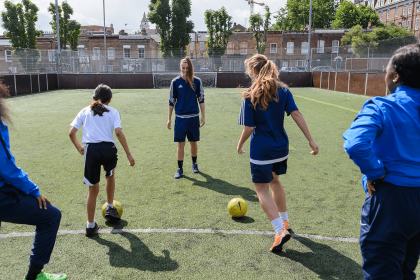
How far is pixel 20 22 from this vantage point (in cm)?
4106

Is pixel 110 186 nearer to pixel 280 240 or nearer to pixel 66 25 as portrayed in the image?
pixel 280 240

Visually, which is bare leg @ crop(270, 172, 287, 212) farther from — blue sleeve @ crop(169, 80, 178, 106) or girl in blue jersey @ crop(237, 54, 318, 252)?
blue sleeve @ crop(169, 80, 178, 106)

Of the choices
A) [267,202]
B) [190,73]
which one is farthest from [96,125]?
[190,73]

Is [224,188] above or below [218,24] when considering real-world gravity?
below

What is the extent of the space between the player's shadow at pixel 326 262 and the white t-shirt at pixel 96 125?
232 cm

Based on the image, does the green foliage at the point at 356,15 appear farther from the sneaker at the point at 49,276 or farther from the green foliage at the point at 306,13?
the sneaker at the point at 49,276

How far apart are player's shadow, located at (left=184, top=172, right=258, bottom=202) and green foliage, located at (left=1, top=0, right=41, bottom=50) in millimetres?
42668

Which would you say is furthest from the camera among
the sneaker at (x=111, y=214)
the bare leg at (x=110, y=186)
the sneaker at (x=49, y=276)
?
the sneaker at (x=111, y=214)

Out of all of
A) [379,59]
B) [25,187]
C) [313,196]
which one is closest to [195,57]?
[379,59]

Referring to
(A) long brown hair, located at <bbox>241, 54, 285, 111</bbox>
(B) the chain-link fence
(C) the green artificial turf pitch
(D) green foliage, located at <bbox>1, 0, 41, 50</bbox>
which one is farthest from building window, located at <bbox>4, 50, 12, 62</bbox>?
(A) long brown hair, located at <bbox>241, 54, 285, 111</bbox>

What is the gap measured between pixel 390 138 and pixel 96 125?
9.69ft

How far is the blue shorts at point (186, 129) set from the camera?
6186 mm

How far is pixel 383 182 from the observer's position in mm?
2059

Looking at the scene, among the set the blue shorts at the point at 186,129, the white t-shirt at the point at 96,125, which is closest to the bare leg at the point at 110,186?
the white t-shirt at the point at 96,125
